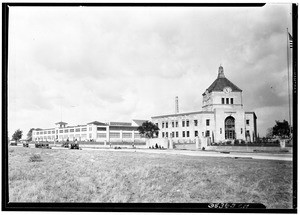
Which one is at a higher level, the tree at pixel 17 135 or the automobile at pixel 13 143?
A: the tree at pixel 17 135

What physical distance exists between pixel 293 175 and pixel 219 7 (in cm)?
413

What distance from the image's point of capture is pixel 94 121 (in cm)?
873

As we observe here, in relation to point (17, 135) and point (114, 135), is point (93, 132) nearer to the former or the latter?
point (114, 135)

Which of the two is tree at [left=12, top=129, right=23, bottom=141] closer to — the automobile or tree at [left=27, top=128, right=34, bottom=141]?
the automobile

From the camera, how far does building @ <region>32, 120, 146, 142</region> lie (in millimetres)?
8953

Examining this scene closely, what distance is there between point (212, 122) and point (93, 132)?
9.29 meters

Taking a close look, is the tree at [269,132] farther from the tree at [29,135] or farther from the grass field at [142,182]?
the tree at [29,135]

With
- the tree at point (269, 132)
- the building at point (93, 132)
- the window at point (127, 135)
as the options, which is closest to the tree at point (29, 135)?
the building at point (93, 132)

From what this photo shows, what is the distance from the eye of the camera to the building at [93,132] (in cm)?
895

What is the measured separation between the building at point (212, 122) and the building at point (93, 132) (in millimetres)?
1163

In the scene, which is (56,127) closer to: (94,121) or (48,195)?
(94,121)

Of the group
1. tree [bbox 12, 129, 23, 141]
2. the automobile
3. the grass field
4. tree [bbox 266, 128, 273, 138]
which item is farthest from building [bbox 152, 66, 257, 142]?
the automobile

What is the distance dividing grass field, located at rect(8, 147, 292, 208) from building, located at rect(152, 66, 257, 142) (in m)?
2.39

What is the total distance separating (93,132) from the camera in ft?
31.2
